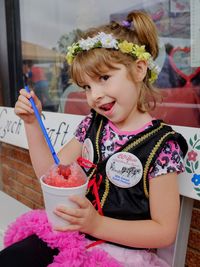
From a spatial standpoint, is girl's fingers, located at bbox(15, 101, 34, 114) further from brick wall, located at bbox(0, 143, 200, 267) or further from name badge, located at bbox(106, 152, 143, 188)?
brick wall, located at bbox(0, 143, 200, 267)

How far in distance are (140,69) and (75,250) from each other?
551 millimetres

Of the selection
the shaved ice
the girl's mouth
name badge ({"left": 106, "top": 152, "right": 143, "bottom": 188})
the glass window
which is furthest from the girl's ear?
the glass window

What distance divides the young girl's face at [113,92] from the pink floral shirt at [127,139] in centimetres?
9

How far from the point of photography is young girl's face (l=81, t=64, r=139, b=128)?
35.0 inches

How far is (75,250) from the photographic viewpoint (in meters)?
0.87

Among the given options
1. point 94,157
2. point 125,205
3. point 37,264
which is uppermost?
point 94,157

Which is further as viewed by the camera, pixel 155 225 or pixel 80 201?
pixel 155 225

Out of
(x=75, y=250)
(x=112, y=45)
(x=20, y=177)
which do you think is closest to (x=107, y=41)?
(x=112, y=45)

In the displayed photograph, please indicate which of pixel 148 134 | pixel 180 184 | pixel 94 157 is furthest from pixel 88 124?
pixel 180 184

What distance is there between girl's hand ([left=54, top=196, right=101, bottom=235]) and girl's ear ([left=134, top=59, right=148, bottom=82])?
1.29ft

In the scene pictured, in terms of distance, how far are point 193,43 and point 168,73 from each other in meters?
0.18

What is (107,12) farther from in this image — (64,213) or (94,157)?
(64,213)

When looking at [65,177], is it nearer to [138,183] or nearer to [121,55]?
[138,183]

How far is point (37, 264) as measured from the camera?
2.90 feet
